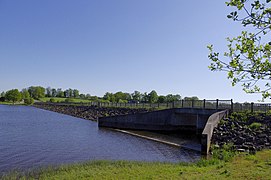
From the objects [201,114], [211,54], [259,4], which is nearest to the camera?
[259,4]

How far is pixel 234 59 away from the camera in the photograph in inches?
179

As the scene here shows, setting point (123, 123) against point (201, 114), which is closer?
point (201, 114)

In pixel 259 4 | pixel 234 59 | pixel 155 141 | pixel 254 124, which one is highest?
pixel 259 4

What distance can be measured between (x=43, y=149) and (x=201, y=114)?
652 inches

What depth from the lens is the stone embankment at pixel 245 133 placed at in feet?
49.6

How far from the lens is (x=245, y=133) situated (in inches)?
712

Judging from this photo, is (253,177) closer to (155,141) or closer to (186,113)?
(155,141)

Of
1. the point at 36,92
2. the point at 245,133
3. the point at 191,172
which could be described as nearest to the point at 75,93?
the point at 36,92

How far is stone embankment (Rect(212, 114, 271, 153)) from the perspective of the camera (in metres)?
15.1

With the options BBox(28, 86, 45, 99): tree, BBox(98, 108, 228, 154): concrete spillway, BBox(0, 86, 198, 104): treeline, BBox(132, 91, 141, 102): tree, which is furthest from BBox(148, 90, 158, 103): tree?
→ BBox(28, 86, 45, 99): tree

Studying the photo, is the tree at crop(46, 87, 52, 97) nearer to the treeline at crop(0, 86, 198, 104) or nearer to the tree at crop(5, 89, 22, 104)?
the treeline at crop(0, 86, 198, 104)

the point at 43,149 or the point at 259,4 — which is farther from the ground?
the point at 259,4

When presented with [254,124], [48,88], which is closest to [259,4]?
[254,124]

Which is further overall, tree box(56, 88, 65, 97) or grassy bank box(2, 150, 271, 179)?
tree box(56, 88, 65, 97)
